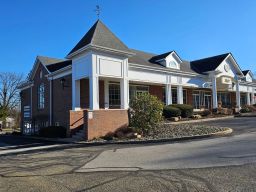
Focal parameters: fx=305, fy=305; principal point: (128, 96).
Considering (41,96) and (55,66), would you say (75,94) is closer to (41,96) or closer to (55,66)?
(55,66)

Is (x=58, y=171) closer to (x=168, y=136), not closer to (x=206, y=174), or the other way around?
(x=206, y=174)

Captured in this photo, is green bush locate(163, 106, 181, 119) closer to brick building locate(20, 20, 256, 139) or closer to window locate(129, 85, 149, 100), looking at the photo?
brick building locate(20, 20, 256, 139)

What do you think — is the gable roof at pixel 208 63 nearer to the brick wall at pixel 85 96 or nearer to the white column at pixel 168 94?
the white column at pixel 168 94

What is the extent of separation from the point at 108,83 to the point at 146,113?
811cm

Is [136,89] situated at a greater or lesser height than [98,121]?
greater

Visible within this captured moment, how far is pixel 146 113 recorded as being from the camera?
18.1 meters

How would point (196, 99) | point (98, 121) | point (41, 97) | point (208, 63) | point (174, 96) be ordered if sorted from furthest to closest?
point (208, 63) < point (196, 99) < point (174, 96) < point (41, 97) < point (98, 121)

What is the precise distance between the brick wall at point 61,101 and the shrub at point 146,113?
8038 millimetres

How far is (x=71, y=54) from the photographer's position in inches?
907

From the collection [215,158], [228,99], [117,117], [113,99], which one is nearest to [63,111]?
[113,99]

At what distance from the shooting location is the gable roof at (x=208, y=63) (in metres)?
34.0

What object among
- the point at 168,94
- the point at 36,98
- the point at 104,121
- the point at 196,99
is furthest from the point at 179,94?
the point at 36,98

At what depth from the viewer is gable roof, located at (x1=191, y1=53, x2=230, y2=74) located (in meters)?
34.0

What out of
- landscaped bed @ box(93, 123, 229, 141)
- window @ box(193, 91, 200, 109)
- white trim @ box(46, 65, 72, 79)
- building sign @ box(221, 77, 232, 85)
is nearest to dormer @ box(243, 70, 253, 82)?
building sign @ box(221, 77, 232, 85)
